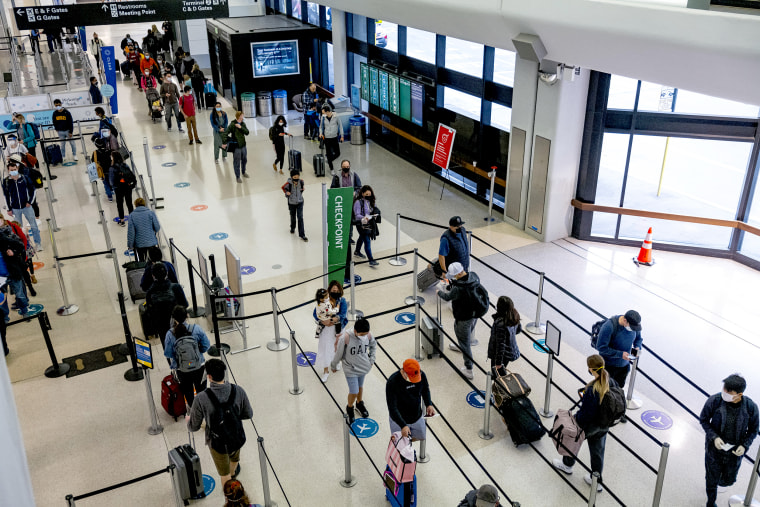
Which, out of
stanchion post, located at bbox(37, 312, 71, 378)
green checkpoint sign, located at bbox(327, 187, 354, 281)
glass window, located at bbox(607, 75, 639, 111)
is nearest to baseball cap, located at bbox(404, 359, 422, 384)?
green checkpoint sign, located at bbox(327, 187, 354, 281)

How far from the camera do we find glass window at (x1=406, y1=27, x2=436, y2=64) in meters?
16.3

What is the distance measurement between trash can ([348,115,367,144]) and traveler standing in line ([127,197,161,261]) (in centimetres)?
936

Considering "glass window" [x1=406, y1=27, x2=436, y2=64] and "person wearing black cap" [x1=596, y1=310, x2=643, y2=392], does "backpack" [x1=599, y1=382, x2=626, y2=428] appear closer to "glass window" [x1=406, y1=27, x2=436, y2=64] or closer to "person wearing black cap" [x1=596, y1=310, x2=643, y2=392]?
"person wearing black cap" [x1=596, y1=310, x2=643, y2=392]

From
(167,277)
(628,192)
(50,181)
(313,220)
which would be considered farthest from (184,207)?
(628,192)

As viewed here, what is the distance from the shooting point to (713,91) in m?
8.63

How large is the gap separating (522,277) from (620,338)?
418 cm

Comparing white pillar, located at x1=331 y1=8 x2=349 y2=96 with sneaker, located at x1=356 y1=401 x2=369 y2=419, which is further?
white pillar, located at x1=331 y1=8 x2=349 y2=96

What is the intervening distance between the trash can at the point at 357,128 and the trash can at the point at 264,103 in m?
4.45

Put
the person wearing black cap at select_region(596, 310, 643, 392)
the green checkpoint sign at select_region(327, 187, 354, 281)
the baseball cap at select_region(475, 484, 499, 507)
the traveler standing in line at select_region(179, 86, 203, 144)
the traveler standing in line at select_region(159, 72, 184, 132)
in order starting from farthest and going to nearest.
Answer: the traveler standing in line at select_region(159, 72, 184, 132) → the traveler standing in line at select_region(179, 86, 203, 144) → the green checkpoint sign at select_region(327, 187, 354, 281) → the person wearing black cap at select_region(596, 310, 643, 392) → the baseball cap at select_region(475, 484, 499, 507)

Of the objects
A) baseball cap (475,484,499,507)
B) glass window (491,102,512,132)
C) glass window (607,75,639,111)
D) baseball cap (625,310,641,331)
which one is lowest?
baseball cap (475,484,499,507)

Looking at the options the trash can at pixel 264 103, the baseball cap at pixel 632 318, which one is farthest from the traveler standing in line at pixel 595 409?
the trash can at pixel 264 103

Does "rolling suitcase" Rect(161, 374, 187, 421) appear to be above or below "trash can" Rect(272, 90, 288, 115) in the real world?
below

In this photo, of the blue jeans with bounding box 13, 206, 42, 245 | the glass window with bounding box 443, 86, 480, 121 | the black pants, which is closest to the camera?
the black pants

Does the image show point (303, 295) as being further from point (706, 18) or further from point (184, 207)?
point (706, 18)
